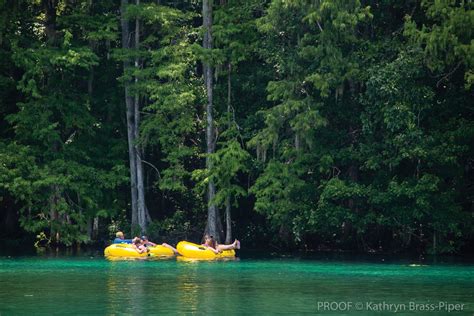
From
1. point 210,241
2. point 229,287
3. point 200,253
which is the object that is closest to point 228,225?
point 210,241

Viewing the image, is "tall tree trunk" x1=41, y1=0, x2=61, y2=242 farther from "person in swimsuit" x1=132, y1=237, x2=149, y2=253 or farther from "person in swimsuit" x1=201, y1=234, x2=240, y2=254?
"person in swimsuit" x1=201, y1=234, x2=240, y2=254

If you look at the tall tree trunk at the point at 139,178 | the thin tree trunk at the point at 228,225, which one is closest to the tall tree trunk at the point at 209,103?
the thin tree trunk at the point at 228,225

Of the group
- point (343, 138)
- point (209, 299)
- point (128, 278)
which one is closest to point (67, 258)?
point (128, 278)

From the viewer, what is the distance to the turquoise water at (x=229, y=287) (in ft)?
79.7

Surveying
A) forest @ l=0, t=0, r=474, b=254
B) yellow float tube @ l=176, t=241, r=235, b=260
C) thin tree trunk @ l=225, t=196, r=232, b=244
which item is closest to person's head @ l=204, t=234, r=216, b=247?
yellow float tube @ l=176, t=241, r=235, b=260

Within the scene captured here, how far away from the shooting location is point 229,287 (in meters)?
29.1

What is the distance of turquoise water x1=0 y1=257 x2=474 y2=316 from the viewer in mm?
24281

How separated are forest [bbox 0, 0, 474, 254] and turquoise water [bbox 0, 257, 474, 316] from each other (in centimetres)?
475

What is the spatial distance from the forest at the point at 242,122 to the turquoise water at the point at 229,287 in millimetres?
Result: 4748

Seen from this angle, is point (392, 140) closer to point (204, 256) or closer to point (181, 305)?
point (204, 256)

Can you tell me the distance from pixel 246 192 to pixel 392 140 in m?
8.63

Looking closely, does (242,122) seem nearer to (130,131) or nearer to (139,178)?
(130,131)

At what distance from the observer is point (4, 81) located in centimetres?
4491

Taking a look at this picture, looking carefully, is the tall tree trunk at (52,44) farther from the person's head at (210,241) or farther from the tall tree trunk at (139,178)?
the person's head at (210,241)
